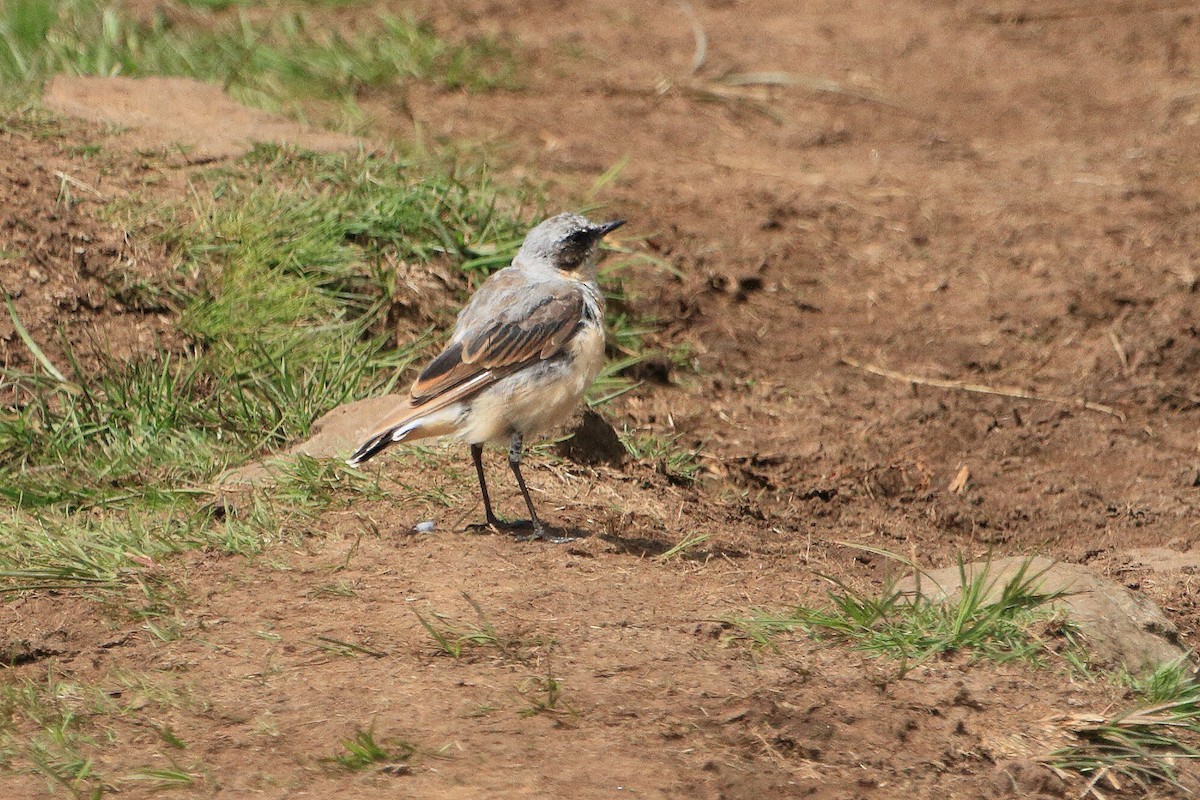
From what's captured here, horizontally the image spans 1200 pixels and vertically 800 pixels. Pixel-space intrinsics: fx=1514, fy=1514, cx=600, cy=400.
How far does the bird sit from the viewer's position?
582 cm

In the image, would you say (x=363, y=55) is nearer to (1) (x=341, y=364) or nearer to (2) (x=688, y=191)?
(2) (x=688, y=191)

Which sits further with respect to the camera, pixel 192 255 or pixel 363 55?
pixel 363 55

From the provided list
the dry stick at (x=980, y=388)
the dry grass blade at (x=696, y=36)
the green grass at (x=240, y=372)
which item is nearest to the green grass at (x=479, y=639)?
the green grass at (x=240, y=372)

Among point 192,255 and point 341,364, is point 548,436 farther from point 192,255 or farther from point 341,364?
point 192,255

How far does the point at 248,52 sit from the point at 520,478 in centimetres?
523

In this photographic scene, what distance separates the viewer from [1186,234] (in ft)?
29.7

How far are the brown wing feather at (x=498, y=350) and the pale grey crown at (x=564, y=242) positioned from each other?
1.40 feet

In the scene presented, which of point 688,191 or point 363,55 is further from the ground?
point 363,55

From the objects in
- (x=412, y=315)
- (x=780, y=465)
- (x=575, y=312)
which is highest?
(x=575, y=312)

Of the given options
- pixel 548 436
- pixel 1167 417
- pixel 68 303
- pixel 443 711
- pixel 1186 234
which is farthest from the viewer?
pixel 1186 234

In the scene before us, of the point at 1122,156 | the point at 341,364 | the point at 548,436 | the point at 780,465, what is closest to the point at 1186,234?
the point at 1122,156

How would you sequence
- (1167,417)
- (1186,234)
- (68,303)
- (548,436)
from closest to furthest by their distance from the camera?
(548,436)
(68,303)
(1167,417)
(1186,234)

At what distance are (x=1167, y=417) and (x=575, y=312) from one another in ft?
11.1

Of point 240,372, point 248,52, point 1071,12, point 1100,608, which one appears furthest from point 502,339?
point 1071,12
